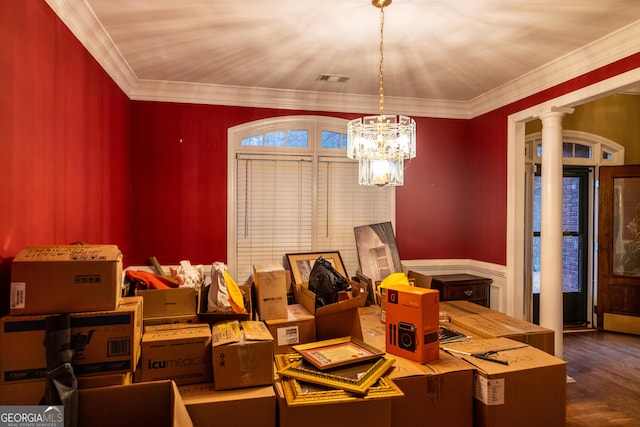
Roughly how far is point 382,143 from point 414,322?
1032mm

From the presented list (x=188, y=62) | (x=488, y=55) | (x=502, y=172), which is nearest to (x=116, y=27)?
(x=188, y=62)

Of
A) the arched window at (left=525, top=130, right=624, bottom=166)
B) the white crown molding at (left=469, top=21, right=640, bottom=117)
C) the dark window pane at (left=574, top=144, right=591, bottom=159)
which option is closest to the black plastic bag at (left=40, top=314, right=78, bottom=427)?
the white crown molding at (left=469, top=21, right=640, bottom=117)

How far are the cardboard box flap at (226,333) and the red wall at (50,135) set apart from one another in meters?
0.99

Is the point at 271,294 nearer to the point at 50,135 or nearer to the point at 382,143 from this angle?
the point at 382,143

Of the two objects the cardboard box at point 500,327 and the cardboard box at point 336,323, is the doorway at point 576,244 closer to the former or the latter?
the cardboard box at point 500,327

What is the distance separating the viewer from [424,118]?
466cm

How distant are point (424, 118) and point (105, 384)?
406cm

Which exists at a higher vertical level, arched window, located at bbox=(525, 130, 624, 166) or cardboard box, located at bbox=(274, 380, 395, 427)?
arched window, located at bbox=(525, 130, 624, 166)

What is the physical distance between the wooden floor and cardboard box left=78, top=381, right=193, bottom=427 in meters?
2.76

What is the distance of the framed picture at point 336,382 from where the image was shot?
1.82m

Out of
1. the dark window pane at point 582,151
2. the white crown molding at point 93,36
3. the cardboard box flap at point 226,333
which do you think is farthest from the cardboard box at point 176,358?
the dark window pane at point 582,151

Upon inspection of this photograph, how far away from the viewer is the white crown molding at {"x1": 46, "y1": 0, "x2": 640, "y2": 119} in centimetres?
268

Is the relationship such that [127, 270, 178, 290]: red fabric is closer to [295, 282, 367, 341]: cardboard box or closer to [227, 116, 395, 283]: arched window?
[295, 282, 367, 341]: cardboard box

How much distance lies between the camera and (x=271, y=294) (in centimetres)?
258
